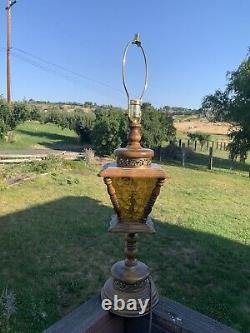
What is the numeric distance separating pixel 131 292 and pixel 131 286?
0.05 meters

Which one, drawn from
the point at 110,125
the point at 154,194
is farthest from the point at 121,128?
the point at 154,194

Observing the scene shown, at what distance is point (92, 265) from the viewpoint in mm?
6051

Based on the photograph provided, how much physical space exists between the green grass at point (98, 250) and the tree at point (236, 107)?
7.41 metres

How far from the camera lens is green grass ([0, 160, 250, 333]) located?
496cm

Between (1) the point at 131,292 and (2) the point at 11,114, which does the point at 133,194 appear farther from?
(2) the point at 11,114

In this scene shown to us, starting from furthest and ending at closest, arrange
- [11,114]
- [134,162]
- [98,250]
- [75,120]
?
1. [75,120]
2. [11,114]
3. [98,250]
4. [134,162]

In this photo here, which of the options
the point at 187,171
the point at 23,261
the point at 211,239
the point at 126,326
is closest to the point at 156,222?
the point at 211,239

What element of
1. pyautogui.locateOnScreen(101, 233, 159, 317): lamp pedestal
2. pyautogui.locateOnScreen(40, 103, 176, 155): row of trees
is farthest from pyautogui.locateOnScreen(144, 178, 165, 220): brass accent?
pyautogui.locateOnScreen(40, 103, 176, 155): row of trees

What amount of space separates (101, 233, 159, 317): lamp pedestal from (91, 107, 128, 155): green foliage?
15.8 meters

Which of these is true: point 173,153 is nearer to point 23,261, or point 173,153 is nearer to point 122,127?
point 122,127

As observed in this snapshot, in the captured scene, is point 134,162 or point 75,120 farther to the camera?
point 75,120

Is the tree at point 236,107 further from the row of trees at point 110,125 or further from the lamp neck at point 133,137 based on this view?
the lamp neck at point 133,137

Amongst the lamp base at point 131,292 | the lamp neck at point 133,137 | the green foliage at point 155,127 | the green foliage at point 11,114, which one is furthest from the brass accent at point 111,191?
the green foliage at point 11,114

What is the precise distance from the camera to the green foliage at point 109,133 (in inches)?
734
